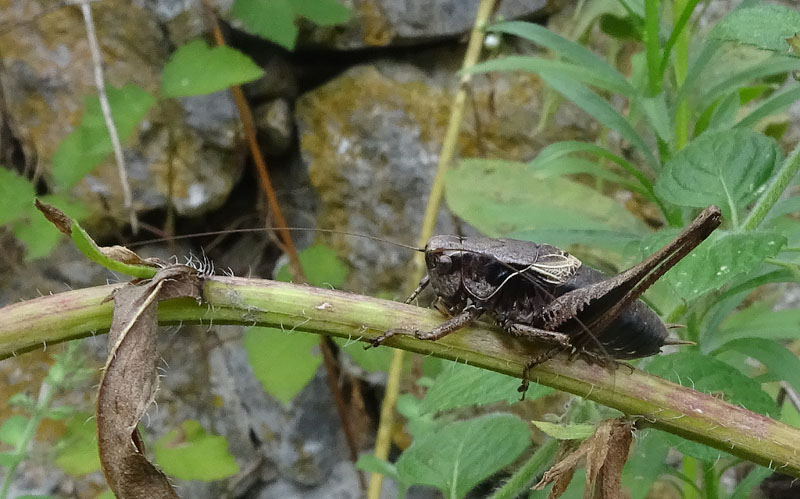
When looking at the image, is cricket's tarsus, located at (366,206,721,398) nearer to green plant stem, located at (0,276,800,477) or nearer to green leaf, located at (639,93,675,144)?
green plant stem, located at (0,276,800,477)

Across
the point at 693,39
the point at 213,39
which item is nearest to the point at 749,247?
the point at 693,39

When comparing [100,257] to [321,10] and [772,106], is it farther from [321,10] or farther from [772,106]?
[321,10]

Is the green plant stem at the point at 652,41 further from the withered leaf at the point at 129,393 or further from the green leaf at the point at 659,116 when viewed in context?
the withered leaf at the point at 129,393

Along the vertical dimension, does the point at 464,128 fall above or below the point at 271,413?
above

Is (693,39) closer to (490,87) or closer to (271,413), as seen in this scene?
(490,87)

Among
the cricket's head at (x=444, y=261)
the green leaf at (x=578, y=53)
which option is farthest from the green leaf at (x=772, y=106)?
the cricket's head at (x=444, y=261)

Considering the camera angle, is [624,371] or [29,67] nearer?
[624,371]
